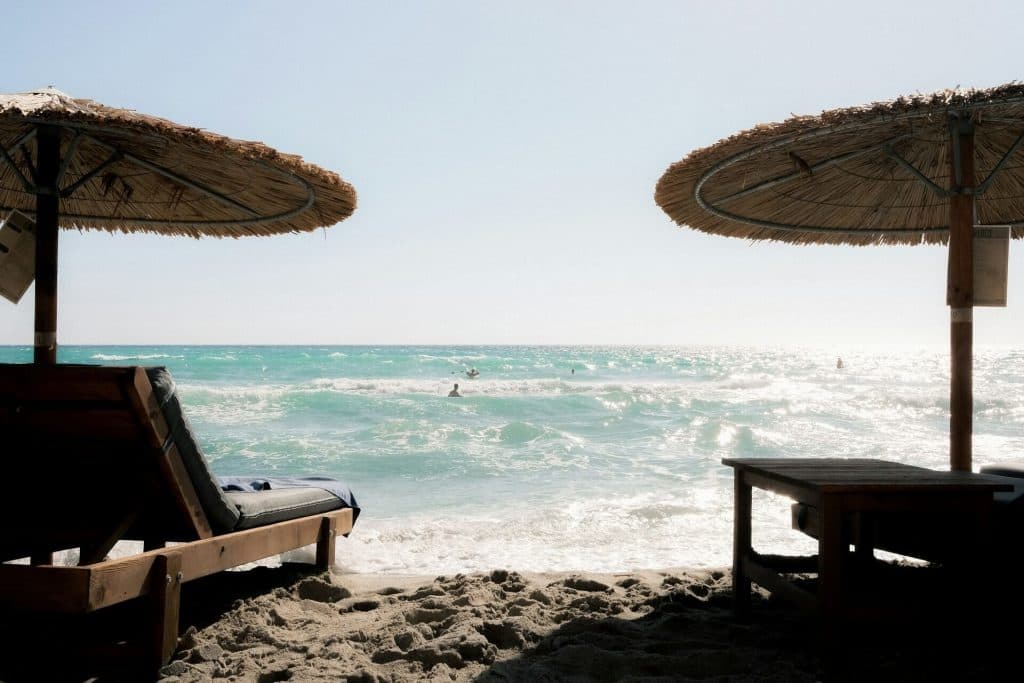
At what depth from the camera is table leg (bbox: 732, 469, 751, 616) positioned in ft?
9.30

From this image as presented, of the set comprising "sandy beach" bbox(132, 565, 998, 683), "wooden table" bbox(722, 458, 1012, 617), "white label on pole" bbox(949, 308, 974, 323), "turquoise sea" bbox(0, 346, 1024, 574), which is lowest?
"turquoise sea" bbox(0, 346, 1024, 574)

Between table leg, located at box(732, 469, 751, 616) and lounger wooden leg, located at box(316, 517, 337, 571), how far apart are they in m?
1.80

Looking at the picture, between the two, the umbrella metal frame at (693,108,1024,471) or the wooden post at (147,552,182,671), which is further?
the umbrella metal frame at (693,108,1024,471)

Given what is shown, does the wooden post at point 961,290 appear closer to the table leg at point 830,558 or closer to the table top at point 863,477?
the table top at point 863,477

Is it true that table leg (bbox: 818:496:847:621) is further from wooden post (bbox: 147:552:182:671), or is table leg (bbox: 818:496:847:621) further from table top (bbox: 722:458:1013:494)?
wooden post (bbox: 147:552:182:671)

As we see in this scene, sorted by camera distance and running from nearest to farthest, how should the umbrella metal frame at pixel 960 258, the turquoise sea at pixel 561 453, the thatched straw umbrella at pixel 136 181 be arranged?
the thatched straw umbrella at pixel 136 181 → the umbrella metal frame at pixel 960 258 → the turquoise sea at pixel 561 453

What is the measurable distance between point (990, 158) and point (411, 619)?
3.57 metres

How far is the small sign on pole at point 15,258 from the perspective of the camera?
3396mm

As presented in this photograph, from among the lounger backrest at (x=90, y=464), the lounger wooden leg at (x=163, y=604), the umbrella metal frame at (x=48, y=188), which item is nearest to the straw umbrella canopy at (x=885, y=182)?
the umbrella metal frame at (x=48, y=188)

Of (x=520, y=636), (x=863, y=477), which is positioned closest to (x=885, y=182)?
(x=863, y=477)

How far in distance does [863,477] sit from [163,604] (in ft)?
7.46

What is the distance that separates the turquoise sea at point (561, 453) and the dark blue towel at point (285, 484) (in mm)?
649

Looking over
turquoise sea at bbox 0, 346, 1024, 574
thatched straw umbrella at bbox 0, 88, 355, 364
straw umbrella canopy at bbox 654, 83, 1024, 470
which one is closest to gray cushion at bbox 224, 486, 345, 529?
turquoise sea at bbox 0, 346, 1024, 574

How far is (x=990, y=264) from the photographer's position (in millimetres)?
3080
